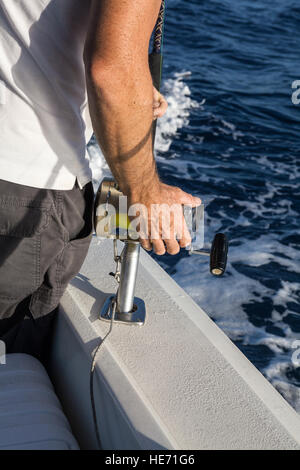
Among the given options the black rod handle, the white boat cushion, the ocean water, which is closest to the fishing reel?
the black rod handle

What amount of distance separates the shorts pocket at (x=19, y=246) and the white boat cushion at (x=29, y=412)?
181mm

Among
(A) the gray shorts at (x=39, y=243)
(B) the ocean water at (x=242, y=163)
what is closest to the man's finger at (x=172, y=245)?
(A) the gray shorts at (x=39, y=243)

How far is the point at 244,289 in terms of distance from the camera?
105 inches

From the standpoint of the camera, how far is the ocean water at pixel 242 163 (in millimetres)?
2473

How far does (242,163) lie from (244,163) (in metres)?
0.02

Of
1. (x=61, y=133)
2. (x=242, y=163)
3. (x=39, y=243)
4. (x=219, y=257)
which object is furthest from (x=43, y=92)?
(x=242, y=163)

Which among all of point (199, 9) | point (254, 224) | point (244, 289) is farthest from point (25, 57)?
point (199, 9)

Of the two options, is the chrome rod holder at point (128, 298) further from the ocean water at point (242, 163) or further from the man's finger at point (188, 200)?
the ocean water at point (242, 163)

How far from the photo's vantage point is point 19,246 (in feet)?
3.70

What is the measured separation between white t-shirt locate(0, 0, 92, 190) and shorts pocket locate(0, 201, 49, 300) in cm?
6

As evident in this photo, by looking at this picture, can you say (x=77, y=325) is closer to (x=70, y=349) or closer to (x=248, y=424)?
(x=70, y=349)

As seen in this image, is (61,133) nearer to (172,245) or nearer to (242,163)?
(172,245)

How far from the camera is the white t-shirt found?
36.5 inches

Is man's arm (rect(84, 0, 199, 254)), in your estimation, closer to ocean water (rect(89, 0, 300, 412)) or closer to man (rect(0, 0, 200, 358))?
man (rect(0, 0, 200, 358))
